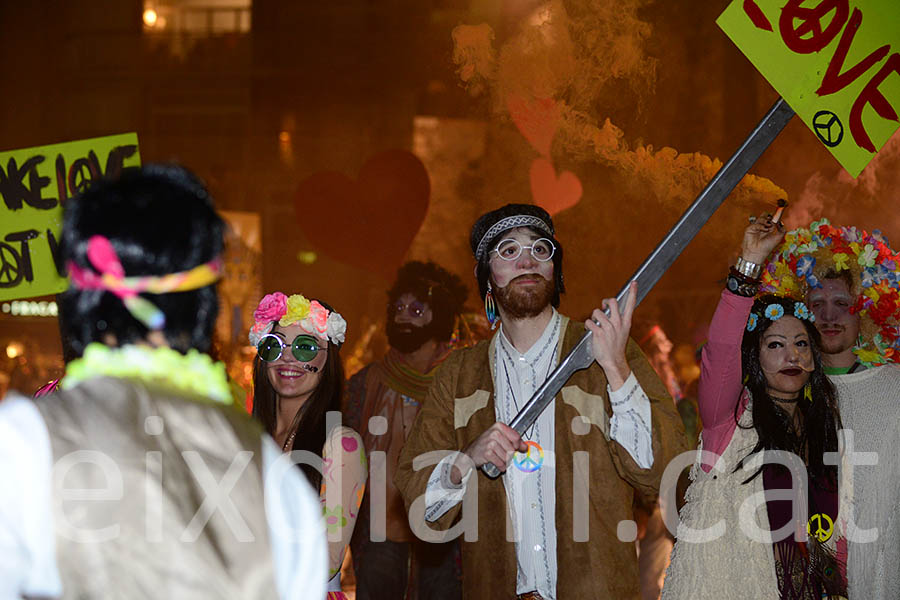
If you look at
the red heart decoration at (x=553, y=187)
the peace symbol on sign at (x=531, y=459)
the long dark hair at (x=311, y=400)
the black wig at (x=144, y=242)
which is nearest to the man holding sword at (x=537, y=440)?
the peace symbol on sign at (x=531, y=459)

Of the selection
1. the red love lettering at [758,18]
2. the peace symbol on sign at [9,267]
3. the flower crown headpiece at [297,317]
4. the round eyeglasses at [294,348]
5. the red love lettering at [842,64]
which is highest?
the red love lettering at [758,18]

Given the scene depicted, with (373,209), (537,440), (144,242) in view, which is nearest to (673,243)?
(537,440)

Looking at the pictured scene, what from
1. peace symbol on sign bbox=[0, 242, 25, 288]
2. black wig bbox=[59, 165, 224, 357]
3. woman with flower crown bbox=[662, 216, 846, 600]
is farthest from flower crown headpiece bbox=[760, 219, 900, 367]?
peace symbol on sign bbox=[0, 242, 25, 288]

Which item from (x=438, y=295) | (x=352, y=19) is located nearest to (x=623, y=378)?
(x=438, y=295)

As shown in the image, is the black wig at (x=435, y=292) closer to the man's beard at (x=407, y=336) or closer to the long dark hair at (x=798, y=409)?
the man's beard at (x=407, y=336)

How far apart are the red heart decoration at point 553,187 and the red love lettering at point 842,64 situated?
535 cm

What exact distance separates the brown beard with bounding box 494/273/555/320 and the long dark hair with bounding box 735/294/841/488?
0.87m

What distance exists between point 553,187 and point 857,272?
16.3ft

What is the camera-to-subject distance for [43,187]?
4.27 metres

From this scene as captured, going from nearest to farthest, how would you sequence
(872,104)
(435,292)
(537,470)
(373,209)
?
(537,470), (872,104), (435,292), (373,209)

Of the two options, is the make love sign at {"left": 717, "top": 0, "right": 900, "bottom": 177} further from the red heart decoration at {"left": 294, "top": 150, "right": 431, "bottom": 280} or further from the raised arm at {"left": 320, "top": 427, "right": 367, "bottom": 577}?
the red heart decoration at {"left": 294, "top": 150, "right": 431, "bottom": 280}

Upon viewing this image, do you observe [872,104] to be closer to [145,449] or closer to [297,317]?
[297,317]

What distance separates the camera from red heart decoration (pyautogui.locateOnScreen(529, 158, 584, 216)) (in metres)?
9.05

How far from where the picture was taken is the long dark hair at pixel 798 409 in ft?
11.8
